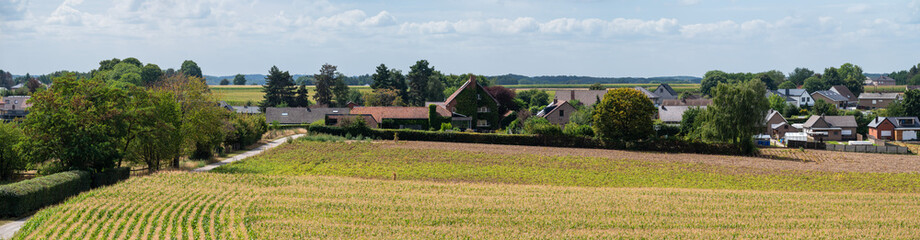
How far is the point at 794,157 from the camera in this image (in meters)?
57.2

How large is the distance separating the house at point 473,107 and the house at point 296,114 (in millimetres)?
17330

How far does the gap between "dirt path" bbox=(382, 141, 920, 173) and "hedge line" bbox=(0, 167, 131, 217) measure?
27.5m

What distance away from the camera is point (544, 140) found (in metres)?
63.7

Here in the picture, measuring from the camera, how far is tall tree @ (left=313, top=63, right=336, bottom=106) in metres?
118

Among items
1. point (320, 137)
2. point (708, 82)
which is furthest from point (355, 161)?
point (708, 82)

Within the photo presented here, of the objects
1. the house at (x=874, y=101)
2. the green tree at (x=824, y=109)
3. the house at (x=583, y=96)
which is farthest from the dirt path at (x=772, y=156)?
the house at (x=874, y=101)

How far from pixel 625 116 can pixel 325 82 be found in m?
69.4

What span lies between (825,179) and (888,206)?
407 inches

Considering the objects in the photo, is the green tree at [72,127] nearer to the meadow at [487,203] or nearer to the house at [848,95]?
the meadow at [487,203]

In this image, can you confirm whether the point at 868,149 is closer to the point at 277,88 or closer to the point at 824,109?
the point at 824,109

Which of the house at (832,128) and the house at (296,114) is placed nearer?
the house at (832,128)

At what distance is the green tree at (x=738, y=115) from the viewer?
57.9 m

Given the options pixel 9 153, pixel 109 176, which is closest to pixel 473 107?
pixel 109 176

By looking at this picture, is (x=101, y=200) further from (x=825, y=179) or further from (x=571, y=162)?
(x=825, y=179)
